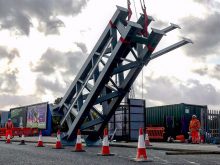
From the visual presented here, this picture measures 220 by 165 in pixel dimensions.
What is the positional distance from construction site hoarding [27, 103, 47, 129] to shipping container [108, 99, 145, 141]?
24.3 meters

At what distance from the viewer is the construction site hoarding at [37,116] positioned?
43969mm

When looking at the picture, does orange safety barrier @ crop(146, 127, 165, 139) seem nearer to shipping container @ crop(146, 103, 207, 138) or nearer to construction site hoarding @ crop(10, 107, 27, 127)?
shipping container @ crop(146, 103, 207, 138)

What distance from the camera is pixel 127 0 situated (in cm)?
1348

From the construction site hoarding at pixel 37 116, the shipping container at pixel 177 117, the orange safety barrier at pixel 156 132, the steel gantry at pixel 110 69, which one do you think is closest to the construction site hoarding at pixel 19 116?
the construction site hoarding at pixel 37 116

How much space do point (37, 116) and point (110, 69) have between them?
1317 inches

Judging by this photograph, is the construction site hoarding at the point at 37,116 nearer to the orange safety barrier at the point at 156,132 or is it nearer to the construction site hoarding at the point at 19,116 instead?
the construction site hoarding at the point at 19,116

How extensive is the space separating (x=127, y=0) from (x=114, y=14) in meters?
0.77

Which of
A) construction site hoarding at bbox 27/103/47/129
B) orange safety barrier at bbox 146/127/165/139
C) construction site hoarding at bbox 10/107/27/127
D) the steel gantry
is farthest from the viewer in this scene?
construction site hoarding at bbox 10/107/27/127

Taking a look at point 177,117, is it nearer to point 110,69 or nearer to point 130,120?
point 130,120

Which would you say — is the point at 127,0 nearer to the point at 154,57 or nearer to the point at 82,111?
the point at 154,57

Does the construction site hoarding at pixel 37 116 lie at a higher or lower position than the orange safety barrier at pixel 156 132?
higher

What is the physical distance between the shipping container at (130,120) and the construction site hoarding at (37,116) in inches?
958

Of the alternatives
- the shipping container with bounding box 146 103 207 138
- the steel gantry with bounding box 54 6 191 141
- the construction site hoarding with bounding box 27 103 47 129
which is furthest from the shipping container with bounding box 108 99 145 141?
the construction site hoarding with bounding box 27 103 47 129

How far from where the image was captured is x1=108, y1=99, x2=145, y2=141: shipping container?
64.6 feet
